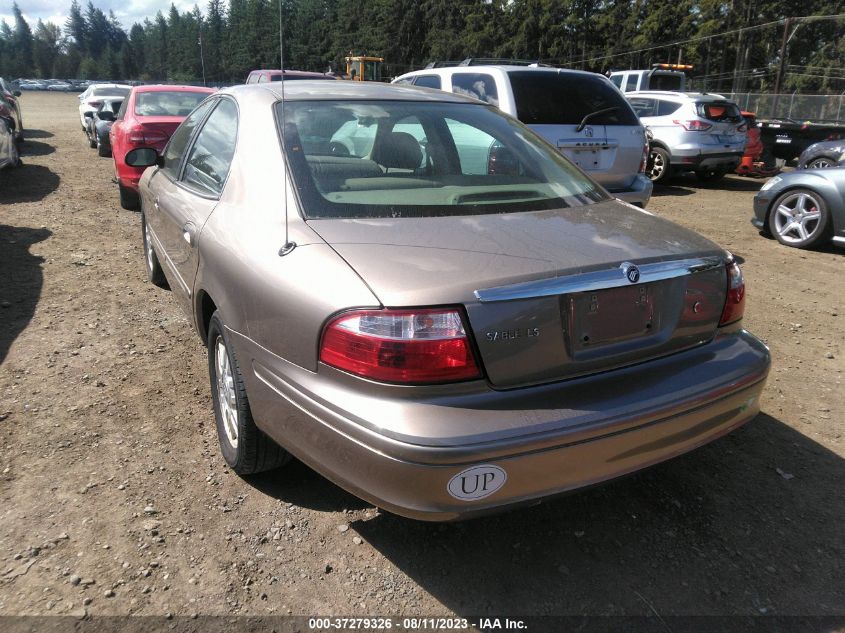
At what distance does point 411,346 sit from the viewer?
1877mm

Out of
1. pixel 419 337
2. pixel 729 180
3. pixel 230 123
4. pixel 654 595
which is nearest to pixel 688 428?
pixel 654 595

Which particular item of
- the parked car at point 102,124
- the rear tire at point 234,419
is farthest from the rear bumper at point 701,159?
the rear tire at point 234,419

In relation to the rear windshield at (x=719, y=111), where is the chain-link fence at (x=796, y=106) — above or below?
above

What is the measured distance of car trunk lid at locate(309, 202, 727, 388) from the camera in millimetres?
1924

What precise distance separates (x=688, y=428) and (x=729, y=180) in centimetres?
1324

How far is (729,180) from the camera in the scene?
1372 centimetres

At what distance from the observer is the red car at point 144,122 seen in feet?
25.5

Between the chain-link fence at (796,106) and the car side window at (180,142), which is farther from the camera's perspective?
the chain-link fence at (796,106)

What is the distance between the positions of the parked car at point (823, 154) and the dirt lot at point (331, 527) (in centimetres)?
790

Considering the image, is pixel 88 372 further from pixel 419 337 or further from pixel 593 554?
pixel 593 554

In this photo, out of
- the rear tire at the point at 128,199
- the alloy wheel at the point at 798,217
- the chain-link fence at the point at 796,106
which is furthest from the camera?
the chain-link fence at the point at 796,106

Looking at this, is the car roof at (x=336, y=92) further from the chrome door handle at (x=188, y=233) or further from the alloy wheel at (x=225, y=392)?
the alloy wheel at (x=225, y=392)

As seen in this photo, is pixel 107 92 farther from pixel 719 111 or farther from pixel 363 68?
pixel 719 111

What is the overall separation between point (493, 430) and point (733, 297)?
1267mm
